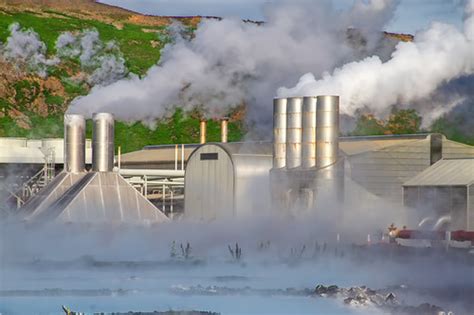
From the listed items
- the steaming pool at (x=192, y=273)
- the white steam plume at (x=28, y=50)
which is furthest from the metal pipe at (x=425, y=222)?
the white steam plume at (x=28, y=50)

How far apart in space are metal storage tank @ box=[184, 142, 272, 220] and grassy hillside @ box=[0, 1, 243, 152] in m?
57.8

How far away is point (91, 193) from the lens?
176 ft

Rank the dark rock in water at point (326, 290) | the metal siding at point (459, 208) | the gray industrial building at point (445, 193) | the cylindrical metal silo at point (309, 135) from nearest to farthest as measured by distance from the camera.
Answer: the dark rock in water at point (326, 290), the metal siding at point (459, 208), the gray industrial building at point (445, 193), the cylindrical metal silo at point (309, 135)

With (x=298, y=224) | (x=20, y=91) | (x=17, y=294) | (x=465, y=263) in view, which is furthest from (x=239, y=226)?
(x=20, y=91)

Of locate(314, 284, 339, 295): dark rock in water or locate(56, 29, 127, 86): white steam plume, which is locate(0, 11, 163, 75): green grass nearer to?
locate(56, 29, 127, 86): white steam plume

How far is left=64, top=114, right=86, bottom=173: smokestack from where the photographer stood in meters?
55.9

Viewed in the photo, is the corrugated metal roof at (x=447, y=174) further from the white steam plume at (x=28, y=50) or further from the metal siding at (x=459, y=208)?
the white steam plume at (x=28, y=50)

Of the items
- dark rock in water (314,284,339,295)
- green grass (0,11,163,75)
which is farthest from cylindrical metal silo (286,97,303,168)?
green grass (0,11,163,75)

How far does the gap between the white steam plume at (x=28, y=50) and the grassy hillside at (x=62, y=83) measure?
1300 millimetres

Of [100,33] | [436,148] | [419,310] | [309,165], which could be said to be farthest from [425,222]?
[100,33]

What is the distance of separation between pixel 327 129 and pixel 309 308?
62.1ft

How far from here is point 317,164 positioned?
2073 inches

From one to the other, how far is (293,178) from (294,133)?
7.63 ft

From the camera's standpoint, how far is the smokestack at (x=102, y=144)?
55.5m
